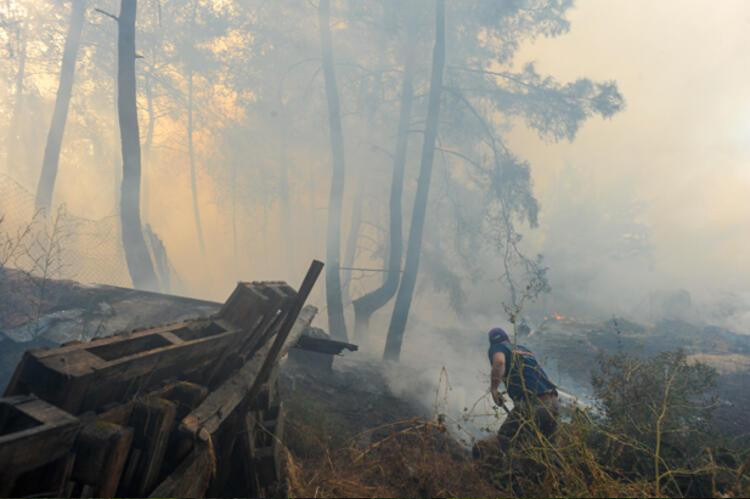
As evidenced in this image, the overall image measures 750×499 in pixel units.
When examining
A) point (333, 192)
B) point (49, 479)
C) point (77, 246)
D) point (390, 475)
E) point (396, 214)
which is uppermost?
point (333, 192)

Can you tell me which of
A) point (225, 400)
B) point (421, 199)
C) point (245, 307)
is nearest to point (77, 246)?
point (421, 199)

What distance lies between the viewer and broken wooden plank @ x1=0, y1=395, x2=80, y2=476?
1.74 m

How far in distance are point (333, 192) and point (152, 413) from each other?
34.9 feet

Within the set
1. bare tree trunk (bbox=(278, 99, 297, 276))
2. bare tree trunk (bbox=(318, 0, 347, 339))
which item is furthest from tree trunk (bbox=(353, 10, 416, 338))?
bare tree trunk (bbox=(278, 99, 297, 276))

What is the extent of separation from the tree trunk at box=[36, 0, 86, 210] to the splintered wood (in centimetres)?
1132

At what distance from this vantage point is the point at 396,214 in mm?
13039

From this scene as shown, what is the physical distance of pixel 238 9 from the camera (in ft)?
52.9

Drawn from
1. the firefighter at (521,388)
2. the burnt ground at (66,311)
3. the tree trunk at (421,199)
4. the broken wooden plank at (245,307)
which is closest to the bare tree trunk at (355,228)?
the tree trunk at (421,199)

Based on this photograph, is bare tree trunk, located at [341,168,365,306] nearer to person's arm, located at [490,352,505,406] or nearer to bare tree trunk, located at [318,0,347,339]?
bare tree trunk, located at [318,0,347,339]

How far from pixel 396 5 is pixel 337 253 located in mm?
7170

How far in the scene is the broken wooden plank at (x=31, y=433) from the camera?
5.71ft

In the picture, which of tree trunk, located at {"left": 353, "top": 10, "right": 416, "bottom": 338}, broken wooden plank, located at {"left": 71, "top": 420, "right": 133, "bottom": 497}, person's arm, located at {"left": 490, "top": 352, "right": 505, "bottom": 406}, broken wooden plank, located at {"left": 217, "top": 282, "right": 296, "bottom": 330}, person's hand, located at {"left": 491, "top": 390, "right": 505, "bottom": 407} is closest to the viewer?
broken wooden plank, located at {"left": 71, "top": 420, "right": 133, "bottom": 497}

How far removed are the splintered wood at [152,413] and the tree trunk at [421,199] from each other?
8565 mm

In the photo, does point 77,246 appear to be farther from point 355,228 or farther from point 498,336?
point 498,336
